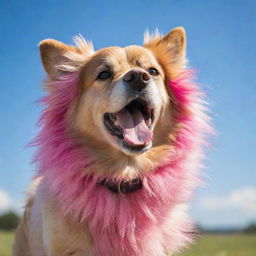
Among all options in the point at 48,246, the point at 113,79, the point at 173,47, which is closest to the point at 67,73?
the point at 113,79

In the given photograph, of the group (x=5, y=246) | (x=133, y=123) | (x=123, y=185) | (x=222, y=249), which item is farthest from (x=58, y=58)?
(x=222, y=249)

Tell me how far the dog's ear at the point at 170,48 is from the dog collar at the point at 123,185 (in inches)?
45.9

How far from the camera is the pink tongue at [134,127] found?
12.8 ft

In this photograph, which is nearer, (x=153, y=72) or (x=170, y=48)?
(x=153, y=72)

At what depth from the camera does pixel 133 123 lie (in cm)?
405

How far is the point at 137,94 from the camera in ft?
13.0

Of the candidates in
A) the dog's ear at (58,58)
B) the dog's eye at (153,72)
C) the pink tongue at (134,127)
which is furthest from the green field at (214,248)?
the dog's ear at (58,58)

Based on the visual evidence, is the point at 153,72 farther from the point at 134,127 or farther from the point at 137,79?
the point at 134,127

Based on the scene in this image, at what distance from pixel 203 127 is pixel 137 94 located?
0.81m

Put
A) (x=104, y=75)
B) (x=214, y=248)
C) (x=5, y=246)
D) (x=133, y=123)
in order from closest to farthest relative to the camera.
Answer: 1. (x=133, y=123)
2. (x=104, y=75)
3. (x=5, y=246)
4. (x=214, y=248)

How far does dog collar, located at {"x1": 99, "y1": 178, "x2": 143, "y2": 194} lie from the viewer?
3.97 metres

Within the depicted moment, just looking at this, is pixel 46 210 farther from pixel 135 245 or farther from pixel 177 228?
pixel 177 228

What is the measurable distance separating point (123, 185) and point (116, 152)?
314 millimetres

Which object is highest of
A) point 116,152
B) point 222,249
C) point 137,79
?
point 137,79
